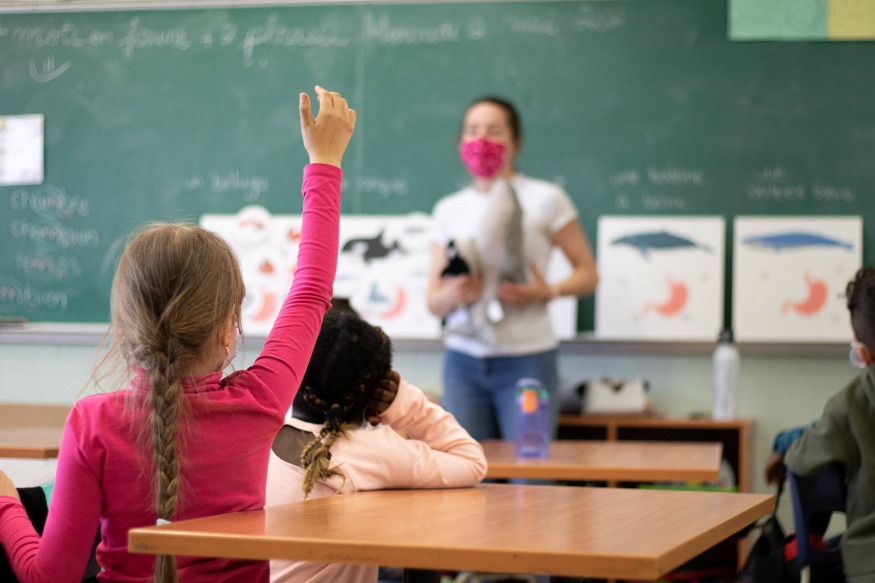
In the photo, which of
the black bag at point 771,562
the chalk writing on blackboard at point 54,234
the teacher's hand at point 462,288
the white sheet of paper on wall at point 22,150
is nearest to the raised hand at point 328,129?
the black bag at point 771,562

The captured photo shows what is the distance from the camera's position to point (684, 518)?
1.50 m

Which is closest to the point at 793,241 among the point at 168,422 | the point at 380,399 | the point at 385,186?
the point at 385,186

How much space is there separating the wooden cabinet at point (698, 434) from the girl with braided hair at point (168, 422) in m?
2.83

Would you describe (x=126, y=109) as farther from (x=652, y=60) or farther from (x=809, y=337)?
(x=809, y=337)

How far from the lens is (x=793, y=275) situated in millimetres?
4293

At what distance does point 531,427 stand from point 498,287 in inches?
33.9

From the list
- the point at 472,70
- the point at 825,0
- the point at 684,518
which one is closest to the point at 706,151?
the point at 825,0

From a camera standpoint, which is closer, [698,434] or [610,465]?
[610,465]

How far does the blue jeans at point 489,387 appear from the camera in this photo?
11.4ft

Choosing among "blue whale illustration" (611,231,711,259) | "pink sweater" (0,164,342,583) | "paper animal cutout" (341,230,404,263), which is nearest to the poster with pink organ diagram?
"paper animal cutout" (341,230,404,263)

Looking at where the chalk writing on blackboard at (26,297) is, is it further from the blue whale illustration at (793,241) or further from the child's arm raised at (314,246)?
the child's arm raised at (314,246)

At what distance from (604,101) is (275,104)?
144 centimetres

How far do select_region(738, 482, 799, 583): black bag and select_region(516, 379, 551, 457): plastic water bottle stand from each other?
1.91 ft

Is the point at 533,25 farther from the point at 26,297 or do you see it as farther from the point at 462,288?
the point at 26,297
